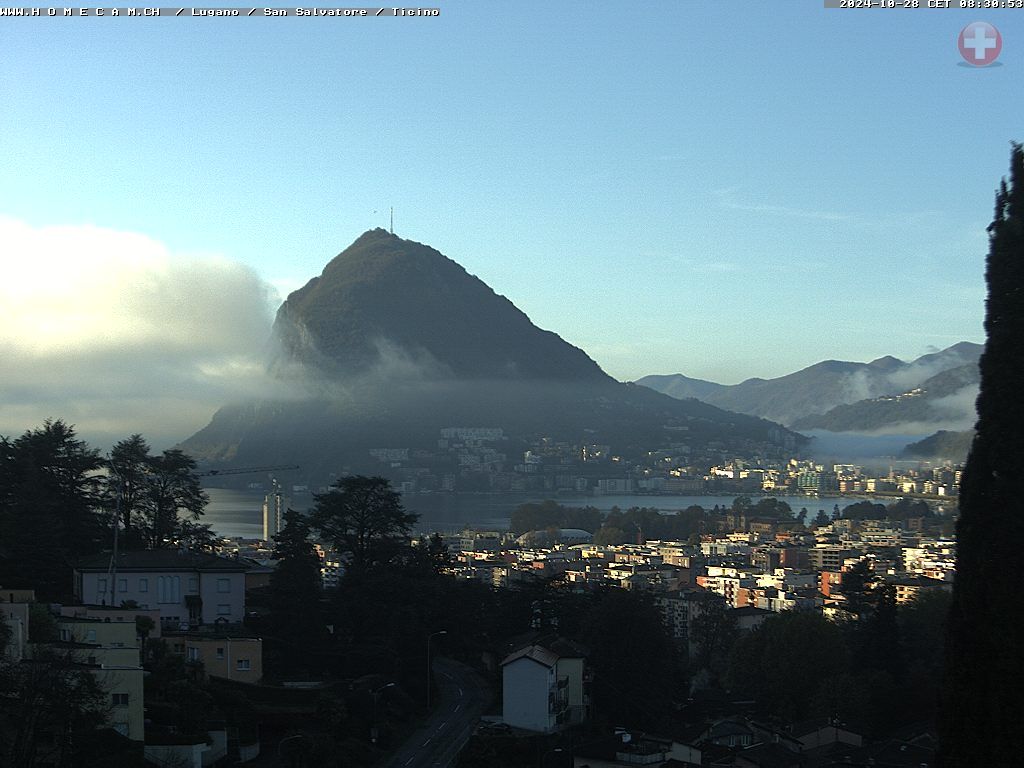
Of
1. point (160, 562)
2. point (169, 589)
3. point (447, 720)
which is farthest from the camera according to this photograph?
point (160, 562)

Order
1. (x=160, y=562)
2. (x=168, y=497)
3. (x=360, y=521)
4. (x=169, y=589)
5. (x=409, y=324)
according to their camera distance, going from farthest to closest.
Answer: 1. (x=409, y=324)
2. (x=168, y=497)
3. (x=360, y=521)
4. (x=160, y=562)
5. (x=169, y=589)

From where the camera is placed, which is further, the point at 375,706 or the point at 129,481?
the point at 129,481

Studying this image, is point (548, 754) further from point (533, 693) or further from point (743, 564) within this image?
point (743, 564)

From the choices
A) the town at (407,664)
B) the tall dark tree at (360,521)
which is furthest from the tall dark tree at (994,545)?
the tall dark tree at (360,521)

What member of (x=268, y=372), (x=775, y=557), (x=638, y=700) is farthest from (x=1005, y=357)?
(x=268, y=372)

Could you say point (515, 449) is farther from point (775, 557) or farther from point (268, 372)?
point (775, 557)

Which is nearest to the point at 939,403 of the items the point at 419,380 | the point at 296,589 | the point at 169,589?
the point at 419,380
